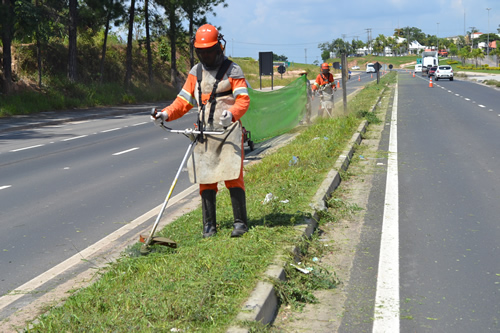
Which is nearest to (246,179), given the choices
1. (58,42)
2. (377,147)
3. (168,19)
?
(377,147)

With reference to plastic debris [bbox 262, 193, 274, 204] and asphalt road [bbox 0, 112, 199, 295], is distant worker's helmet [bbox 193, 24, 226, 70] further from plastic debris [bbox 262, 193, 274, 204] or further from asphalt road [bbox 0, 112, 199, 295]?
asphalt road [bbox 0, 112, 199, 295]

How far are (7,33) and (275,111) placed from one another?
17.6 m

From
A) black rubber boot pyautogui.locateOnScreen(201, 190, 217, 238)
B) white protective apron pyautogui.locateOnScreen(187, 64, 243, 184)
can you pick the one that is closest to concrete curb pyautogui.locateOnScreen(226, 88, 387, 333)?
black rubber boot pyautogui.locateOnScreen(201, 190, 217, 238)

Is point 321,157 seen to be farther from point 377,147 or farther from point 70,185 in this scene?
point 70,185

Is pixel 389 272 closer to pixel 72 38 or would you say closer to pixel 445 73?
pixel 72 38

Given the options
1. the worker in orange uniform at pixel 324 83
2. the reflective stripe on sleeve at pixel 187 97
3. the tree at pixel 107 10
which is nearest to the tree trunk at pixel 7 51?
the tree at pixel 107 10

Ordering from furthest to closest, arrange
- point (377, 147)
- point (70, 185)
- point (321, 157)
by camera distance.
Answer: point (377, 147) → point (321, 157) → point (70, 185)

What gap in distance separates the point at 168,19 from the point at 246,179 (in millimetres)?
38206

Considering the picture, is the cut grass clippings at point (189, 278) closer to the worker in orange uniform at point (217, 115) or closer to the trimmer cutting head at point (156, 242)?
the trimmer cutting head at point (156, 242)

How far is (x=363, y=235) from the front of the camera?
648cm

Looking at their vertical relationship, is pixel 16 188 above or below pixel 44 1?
below

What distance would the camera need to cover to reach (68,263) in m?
5.83

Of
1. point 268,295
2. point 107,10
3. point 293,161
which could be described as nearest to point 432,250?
point 268,295

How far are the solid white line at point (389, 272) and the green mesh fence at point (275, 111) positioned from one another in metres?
5.76
